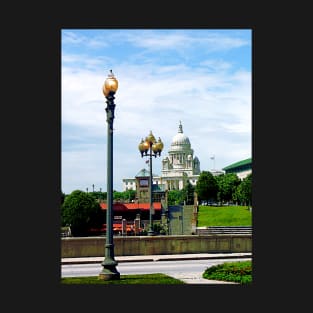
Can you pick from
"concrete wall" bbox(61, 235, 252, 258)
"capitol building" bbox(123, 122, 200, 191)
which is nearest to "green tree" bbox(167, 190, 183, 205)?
"capitol building" bbox(123, 122, 200, 191)

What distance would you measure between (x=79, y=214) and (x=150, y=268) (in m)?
30.6

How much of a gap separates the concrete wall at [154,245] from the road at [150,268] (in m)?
2.31

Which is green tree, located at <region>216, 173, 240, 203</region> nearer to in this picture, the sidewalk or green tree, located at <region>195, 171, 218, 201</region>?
green tree, located at <region>195, 171, 218, 201</region>

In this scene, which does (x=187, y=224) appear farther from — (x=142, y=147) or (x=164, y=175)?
(x=164, y=175)

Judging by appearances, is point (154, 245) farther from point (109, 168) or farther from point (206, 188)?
point (206, 188)

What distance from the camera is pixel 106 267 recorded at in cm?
1606

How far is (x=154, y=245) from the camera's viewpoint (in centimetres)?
2672

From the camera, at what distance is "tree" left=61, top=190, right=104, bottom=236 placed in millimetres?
50812

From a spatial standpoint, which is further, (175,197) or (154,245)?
(175,197)

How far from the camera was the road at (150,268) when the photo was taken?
19.4m

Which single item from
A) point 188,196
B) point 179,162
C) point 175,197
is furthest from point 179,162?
point 188,196

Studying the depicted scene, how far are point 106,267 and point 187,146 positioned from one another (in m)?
165

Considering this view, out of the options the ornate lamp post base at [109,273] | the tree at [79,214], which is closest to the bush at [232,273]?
the ornate lamp post base at [109,273]
